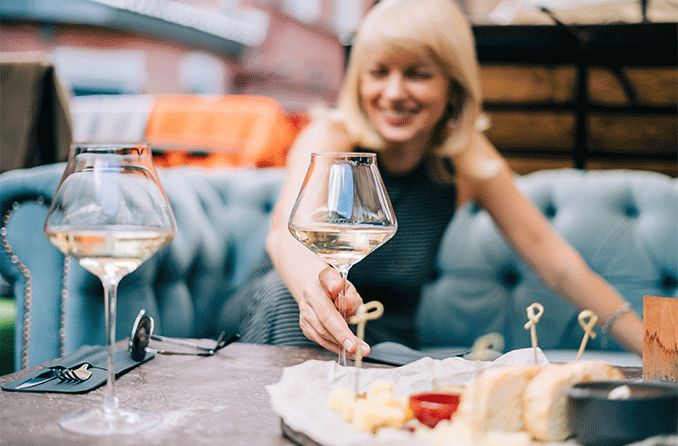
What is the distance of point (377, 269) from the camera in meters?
1.87

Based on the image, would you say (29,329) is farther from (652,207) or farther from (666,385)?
(652,207)

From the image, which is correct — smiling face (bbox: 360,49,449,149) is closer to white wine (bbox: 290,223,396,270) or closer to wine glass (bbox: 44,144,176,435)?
white wine (bbox: 290,223,396,270)

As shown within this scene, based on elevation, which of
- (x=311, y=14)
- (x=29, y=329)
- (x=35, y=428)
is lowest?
(x=29, y=329)

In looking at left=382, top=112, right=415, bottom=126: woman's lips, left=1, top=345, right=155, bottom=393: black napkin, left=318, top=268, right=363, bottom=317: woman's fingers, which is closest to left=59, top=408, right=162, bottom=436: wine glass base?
left=1, top=345, right=155, bottom=393: black napkin

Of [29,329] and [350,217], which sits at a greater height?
[350,217]

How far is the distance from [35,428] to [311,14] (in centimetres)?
1609

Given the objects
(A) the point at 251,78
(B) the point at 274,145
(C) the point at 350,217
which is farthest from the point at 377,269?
(A) the point at 251,78

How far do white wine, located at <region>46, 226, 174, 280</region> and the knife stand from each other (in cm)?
19

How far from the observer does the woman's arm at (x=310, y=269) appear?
3.47 feet

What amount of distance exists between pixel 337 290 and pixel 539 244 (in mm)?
981

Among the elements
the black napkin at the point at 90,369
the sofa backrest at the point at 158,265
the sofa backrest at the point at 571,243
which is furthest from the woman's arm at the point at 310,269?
the sofa backrest at the point at 571,243

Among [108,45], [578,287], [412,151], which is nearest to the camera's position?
[578,287]

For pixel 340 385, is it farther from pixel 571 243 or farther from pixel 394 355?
pixel 571 243

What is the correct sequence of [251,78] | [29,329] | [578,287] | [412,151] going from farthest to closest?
[251,78], [412,151], [578,287], [29,329]
